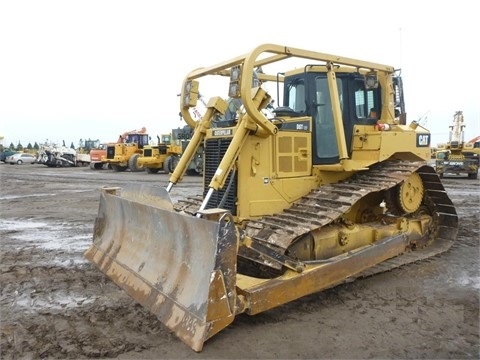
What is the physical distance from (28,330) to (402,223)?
500cm

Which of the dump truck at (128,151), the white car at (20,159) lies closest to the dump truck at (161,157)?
the dump truck at (128,151)

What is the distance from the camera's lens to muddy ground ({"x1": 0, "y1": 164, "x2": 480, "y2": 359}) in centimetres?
354

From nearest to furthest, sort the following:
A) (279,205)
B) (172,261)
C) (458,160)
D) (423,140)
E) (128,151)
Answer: (172,261), (279,205), (423,140), (458,160), (128,151)

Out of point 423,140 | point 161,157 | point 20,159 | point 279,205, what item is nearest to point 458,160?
point 161,157

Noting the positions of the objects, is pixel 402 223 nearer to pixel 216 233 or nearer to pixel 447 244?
pixel 447 244

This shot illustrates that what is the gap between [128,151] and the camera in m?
30.6

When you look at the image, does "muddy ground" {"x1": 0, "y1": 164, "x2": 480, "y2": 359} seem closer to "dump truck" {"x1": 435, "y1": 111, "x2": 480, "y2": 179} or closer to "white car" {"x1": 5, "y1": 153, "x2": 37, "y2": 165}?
"dump truck" {"x1": 435, "y1": 111, "x2": 480, "y2": 179}

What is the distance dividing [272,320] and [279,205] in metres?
1.77

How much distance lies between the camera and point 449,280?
5391mm

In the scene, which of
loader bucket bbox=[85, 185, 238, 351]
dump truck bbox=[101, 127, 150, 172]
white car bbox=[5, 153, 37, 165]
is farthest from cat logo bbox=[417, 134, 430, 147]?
white car bbox=[5, 153, 37, 165]

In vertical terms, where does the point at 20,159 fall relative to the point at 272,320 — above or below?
above

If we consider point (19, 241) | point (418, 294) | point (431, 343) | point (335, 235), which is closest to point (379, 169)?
point (335, 235)

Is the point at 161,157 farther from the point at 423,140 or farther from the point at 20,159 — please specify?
the point at 20,159

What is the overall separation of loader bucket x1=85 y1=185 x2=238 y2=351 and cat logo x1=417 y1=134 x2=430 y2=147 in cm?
411
